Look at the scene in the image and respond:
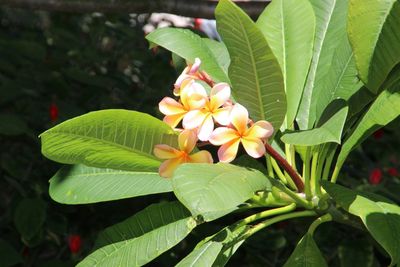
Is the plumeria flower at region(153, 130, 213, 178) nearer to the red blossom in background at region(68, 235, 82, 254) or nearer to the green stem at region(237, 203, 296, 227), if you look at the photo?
the green stem at region(237, 203, 296, 227)

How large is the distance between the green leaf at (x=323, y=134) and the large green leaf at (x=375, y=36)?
3.5 inches

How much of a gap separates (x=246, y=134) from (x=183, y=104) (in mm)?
106

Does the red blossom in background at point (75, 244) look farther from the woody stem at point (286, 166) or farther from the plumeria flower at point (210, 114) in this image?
the plumeria flower at point (210, 114)

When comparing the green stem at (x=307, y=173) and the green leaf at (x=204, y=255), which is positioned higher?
the green stem at (x=307, y=173)

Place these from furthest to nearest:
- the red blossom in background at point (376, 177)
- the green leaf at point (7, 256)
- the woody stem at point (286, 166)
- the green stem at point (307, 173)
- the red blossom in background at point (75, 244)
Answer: the red blossom in background at point (376, 177) → the red blossom in background at point (75, 244) → the green leaf at point (7, 256) → the green stem at point (307, 173) → the woody stem at point (286, 166)

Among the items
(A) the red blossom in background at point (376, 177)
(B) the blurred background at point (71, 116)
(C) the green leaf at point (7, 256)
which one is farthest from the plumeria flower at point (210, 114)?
(A) the red blossom in background at point (376, 177)

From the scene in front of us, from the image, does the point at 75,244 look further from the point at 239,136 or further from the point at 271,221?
the point at 239,136

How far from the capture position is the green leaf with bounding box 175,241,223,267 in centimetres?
124

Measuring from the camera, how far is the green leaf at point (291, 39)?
56.1 inches

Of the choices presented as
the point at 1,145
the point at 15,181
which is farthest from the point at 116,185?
the point at 1,145

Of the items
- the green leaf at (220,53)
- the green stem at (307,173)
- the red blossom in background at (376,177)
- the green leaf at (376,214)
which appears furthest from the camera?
the red blossom in background at (376,177)

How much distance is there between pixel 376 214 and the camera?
45.5 inches

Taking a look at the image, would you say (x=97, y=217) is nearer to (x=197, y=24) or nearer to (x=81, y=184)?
(x=197, y=24)

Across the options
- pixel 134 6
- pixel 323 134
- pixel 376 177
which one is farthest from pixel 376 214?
pixel 376 177
